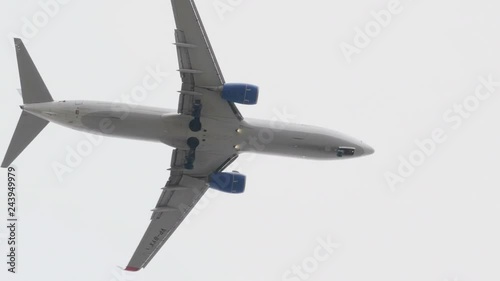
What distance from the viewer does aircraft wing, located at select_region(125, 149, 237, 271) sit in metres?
54.8

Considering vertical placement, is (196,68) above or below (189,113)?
above

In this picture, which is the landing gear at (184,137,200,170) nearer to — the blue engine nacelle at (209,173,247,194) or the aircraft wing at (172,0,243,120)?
the aircraft wing at (172,0,243,120)

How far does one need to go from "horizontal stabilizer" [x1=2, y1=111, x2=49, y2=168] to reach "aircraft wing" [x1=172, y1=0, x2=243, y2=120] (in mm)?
10198

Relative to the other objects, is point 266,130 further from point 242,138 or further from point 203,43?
point 203,43

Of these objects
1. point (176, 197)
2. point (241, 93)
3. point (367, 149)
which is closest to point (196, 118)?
point (241, 93)

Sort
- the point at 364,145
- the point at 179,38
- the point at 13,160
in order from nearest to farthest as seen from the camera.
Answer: the point at 179,38, the point at 13,160, the point at 364,145

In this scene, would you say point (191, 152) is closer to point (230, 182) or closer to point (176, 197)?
point (230, 182)

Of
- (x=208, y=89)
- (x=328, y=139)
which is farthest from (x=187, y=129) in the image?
(x=328, y=139)

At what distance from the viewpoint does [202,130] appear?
172 feet

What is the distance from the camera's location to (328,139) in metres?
54.2

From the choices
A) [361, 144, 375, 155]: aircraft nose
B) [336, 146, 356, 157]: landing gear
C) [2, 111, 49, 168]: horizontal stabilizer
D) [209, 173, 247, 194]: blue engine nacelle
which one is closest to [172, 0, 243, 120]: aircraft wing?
[209, 173, 247, 194]: blue engine nacelle

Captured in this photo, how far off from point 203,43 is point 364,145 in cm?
1473

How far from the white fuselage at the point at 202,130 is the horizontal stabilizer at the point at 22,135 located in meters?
0.89

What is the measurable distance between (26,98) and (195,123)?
11716 millimetres
